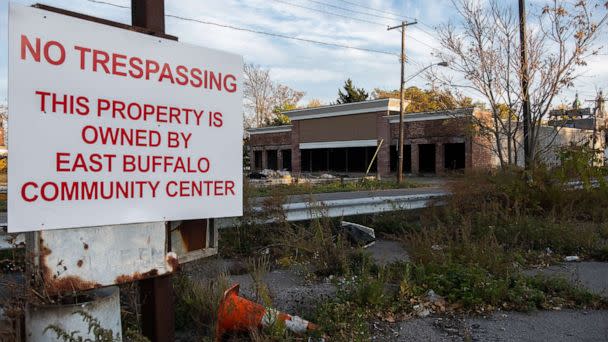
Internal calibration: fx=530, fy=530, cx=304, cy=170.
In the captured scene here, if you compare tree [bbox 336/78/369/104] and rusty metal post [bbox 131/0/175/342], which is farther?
tree [bbox 336/78/369/104]

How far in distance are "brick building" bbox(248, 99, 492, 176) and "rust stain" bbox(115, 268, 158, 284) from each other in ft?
95.8

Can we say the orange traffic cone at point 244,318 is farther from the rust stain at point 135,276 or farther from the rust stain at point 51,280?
the rust stain at point 51,280

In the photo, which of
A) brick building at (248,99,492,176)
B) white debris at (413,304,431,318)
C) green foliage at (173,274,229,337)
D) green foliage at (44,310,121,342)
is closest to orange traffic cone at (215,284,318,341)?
green foliage at (173,274,229,337)

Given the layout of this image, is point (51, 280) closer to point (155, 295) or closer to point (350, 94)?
point (155, 295)

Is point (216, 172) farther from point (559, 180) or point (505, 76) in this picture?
point (505, 76)

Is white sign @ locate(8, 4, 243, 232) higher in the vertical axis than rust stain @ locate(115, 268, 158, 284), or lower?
higher

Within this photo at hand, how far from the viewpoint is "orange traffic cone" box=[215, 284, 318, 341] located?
150 inches

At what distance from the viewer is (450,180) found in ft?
35.4

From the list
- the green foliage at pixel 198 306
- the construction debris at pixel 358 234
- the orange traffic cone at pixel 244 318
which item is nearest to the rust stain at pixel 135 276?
the orange traffic cone at pixel 244 318

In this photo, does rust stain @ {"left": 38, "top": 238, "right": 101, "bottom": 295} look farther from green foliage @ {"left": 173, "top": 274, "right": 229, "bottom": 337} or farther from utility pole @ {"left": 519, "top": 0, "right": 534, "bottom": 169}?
utility pole @ {"left": 519, "top": 0, "right": 534, "bottom": 169}

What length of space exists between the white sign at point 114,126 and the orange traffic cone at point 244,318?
0.78 meters

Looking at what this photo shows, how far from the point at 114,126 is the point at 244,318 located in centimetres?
173

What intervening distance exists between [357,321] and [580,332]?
1.84 m

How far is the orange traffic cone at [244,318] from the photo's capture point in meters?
3.80
